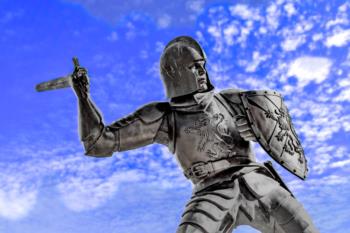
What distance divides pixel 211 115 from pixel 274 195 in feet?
2.65

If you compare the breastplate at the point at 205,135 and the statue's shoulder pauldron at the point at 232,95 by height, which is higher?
the statue's shoulder pauldron at the point at 232,95

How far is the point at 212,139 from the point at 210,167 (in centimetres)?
22

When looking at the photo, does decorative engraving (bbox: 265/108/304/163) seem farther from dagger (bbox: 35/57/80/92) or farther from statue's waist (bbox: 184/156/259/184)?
dagger (bbox: 35/57/80/92)

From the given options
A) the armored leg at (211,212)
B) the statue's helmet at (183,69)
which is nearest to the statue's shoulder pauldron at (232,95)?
the statue's helmet at (183,69)

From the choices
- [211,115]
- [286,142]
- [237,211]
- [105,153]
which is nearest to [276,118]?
[286,142]

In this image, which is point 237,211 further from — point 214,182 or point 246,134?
point 246,134

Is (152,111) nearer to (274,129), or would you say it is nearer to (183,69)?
(183,69)

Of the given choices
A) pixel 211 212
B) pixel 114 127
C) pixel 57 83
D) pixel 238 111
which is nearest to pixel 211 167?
pixel 211 212

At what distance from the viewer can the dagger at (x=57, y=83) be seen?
14.7ft

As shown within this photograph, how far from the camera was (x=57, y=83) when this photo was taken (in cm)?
451

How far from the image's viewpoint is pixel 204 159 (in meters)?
4.56

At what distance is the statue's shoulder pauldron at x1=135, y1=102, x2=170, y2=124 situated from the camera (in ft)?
15.8

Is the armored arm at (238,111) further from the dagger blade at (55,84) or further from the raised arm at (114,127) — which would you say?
the dagger blade at (55,84)

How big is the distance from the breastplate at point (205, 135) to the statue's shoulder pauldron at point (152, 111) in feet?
0.37
